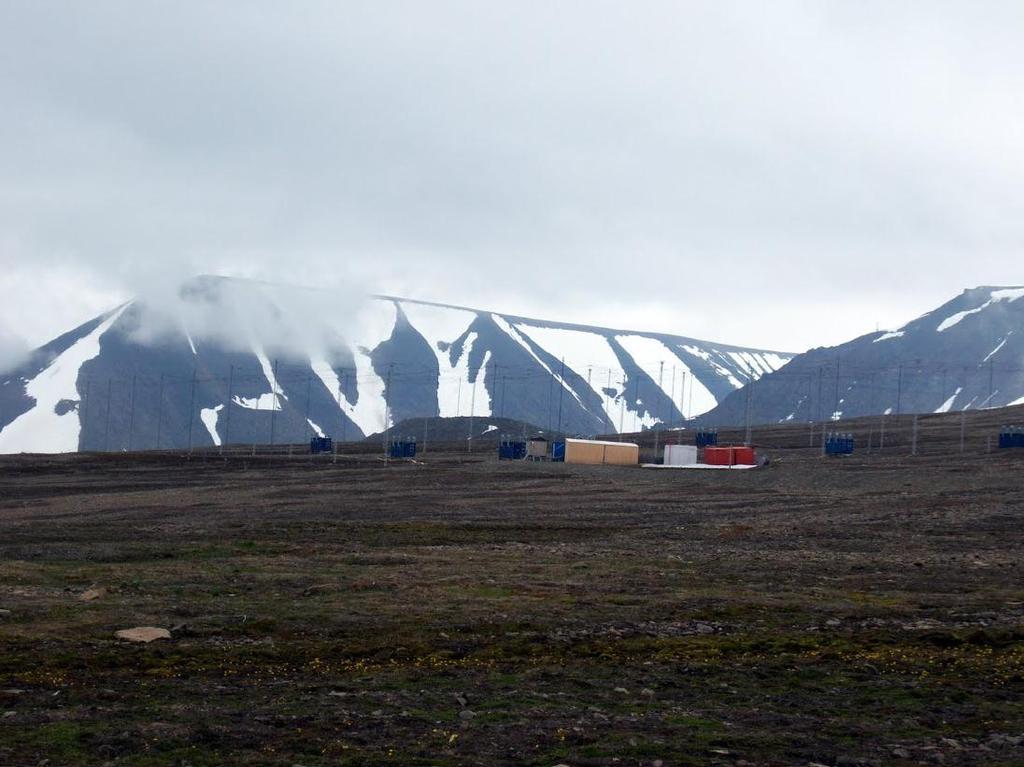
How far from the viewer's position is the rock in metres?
17.3

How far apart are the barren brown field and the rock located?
18 cm

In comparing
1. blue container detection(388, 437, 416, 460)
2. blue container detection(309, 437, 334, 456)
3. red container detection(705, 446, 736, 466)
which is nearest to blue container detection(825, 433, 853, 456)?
red container detection(705, 446, 736, 466)

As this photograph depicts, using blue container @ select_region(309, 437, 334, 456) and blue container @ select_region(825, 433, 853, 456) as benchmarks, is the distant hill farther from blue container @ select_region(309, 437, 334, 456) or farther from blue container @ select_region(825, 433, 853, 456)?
blue container @ select_region(825, 433, 853, 456)

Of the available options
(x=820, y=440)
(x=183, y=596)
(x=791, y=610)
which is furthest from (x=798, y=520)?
(x=820, y=440)

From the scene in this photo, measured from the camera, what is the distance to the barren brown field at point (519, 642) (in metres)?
11.5

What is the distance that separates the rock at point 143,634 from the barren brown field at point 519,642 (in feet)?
0.58

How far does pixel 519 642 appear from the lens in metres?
17.4

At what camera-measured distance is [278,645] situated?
17.2 meters

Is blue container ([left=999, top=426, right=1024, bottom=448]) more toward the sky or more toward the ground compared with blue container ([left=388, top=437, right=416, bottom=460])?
more toward the sky

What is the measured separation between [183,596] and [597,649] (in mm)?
8671

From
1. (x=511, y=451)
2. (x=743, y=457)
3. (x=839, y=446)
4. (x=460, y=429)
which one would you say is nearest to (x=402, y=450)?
(x=511, y=451)

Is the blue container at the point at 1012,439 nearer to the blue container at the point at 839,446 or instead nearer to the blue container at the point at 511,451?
the blue container at the point at 839,446

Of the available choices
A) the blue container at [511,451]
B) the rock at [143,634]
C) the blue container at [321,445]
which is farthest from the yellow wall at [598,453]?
the rock at [143,634]

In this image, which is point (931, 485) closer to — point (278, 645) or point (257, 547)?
point (257, 547)
